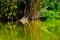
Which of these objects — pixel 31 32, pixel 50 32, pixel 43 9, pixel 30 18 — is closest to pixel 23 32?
pixel 31 32

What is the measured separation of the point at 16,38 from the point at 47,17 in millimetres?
6196

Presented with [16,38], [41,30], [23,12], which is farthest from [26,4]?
[16,38]

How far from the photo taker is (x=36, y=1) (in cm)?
1461

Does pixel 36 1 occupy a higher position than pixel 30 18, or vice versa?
pixel 36 1

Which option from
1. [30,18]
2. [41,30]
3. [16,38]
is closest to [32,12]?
[30,18]

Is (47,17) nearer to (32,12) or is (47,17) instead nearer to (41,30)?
(32,12)

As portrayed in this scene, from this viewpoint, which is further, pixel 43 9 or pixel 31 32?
pixel 43 9

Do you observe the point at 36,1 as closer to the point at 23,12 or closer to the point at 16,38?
the point at 23,12

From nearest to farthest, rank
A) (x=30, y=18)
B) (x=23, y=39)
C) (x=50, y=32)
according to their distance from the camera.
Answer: (x=23, y=39)
(x=50, y=32)
(x=30, y=18)

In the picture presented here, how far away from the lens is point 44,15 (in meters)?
15.1

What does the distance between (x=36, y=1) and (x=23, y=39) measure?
6.20 metres

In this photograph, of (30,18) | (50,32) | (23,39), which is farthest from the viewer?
(30,18)

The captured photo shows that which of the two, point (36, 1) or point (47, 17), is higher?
point (36, 1)

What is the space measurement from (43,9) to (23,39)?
6.81 metres
